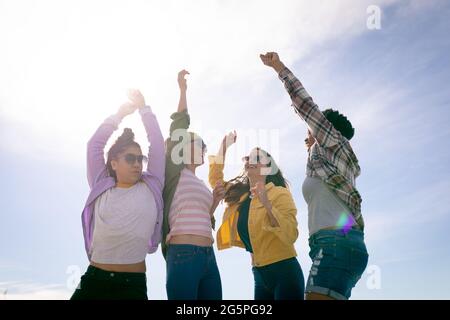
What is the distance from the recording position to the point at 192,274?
5988mm

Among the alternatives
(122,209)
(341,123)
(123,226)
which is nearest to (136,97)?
(122,209)

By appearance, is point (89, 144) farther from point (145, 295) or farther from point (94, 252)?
point (145, 295)

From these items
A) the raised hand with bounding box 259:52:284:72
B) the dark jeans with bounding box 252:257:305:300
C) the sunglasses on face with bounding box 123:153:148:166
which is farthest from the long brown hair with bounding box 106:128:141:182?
the dark jeans with bounding box 252:257:305:300

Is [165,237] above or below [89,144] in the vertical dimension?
below

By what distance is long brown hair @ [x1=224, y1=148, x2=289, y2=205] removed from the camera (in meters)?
7.98

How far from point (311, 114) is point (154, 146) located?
2.25m

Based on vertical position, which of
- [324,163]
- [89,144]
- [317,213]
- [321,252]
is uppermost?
[89,144]

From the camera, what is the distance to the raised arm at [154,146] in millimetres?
6492

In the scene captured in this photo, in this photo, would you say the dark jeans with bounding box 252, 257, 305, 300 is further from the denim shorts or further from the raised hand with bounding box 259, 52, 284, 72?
the raised hand with bounding box 259, 52, 284, 72

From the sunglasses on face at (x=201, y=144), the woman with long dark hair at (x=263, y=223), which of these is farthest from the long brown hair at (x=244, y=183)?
the sunglasses on face at (x=201, y=144)

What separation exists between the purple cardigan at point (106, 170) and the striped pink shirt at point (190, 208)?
209mm

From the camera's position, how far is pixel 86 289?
5.68m
